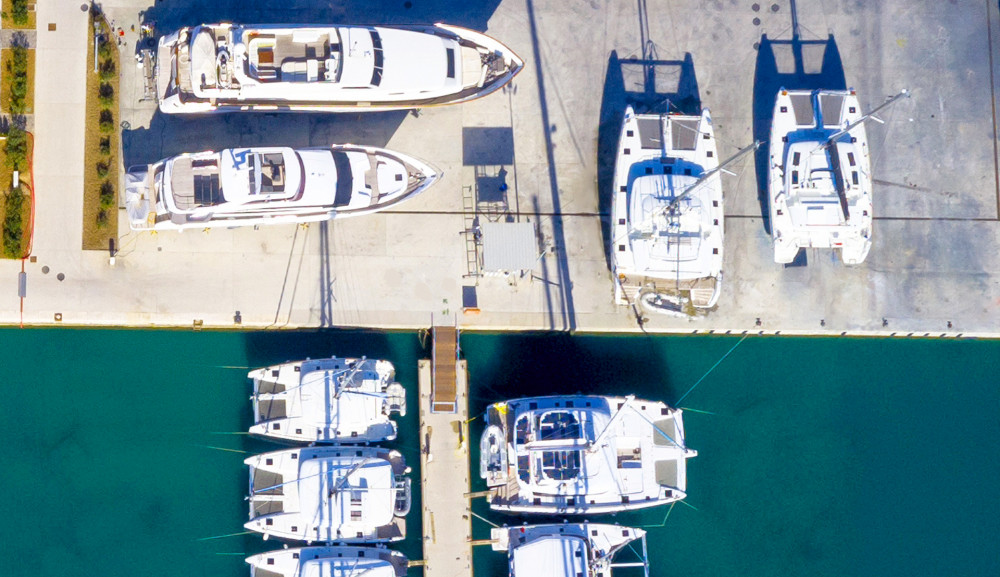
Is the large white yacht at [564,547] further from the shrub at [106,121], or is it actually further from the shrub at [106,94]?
the shrub at [106,94]

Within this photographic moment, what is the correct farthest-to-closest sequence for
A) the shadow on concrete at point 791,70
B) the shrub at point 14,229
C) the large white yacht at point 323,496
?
1. the shadow on concrete at point 791,70
2. the shrub at point 14,229
3. the large white yacht at point 323,496

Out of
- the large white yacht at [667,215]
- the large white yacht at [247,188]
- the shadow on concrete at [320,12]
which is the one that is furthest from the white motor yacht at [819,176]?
the large white yacht at [247,188]

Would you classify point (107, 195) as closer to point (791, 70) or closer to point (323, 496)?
point (323, 496)

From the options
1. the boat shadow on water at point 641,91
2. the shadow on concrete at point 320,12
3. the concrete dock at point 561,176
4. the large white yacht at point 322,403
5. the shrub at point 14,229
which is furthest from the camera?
the boat shadow on water at point 641,91

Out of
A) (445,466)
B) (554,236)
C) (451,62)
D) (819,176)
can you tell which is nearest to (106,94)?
(451,62)

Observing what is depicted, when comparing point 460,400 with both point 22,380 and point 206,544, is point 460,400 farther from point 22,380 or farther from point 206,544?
point 22,380

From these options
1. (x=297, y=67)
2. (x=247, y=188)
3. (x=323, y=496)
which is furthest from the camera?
(x=297, y=67)

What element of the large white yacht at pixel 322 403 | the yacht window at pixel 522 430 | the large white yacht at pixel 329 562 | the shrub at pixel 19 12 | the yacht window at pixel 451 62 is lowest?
the large white yacht at pixel 329 562
